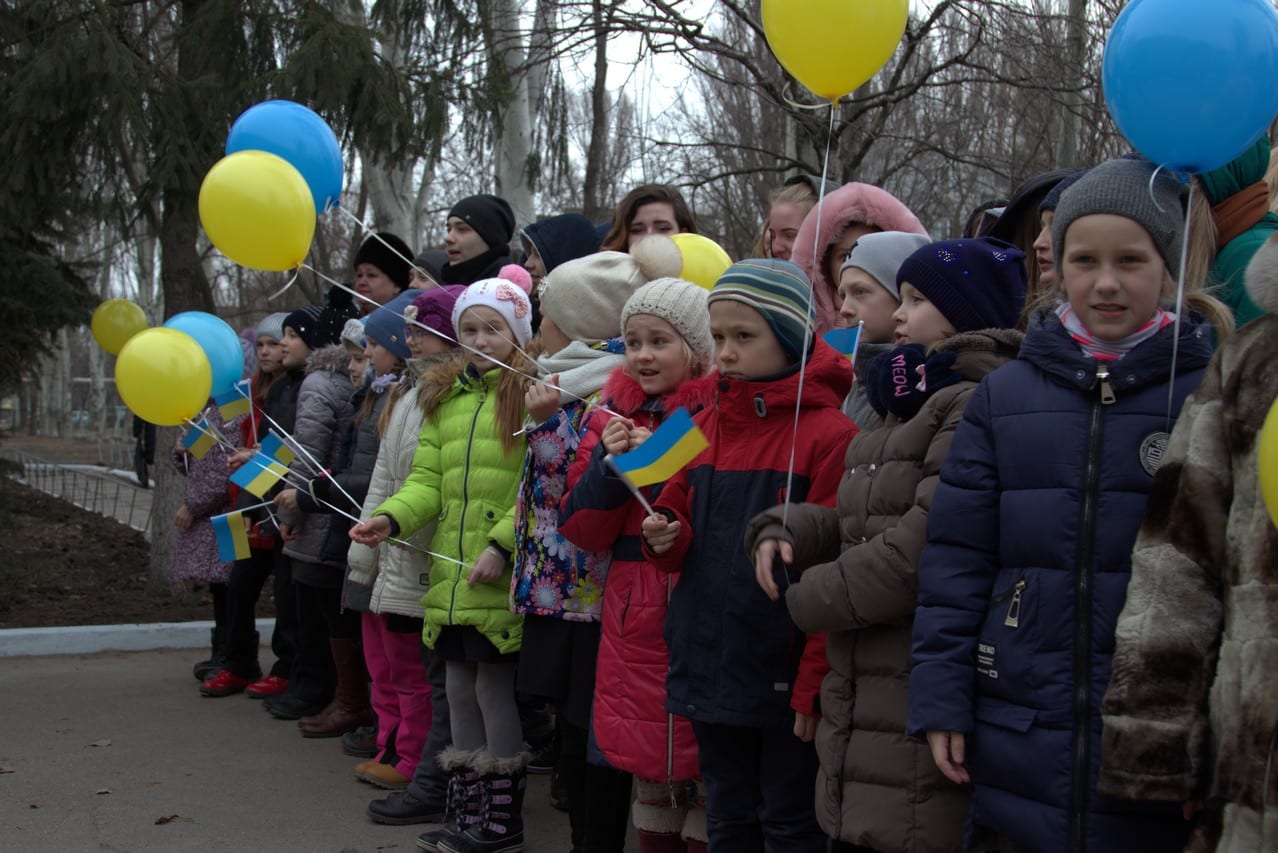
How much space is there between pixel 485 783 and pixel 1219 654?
2934mm

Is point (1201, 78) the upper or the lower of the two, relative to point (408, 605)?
upper

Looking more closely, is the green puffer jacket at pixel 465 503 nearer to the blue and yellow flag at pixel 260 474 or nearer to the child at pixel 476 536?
the child at pixel 476 536

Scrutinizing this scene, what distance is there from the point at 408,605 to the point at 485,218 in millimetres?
2132

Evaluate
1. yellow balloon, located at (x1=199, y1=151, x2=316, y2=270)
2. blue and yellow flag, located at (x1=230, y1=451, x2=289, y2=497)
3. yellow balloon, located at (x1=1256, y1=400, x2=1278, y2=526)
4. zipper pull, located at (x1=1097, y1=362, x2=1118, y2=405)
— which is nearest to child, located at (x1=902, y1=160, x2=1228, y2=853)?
zipper pull, located at (x1=1097, y1=362, x2=1118, y2=405)

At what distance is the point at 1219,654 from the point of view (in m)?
2.20

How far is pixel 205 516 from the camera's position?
24.1 ft

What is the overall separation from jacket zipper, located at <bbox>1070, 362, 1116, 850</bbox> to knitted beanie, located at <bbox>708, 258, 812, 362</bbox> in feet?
3.50

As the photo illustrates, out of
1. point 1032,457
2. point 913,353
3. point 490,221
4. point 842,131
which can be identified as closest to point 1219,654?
point 1032,457

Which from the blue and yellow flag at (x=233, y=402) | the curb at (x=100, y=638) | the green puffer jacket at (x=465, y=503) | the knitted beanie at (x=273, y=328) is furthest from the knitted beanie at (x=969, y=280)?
the curb at (x=100, y=638)

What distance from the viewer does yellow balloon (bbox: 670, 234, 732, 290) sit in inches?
180

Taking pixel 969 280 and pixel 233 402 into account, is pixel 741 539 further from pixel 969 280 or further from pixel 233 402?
pixel 233 402

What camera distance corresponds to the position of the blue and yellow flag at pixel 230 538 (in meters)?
5.83

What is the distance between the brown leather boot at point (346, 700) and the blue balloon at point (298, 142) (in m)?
2.21

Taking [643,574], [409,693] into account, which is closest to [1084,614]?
[643,574]
